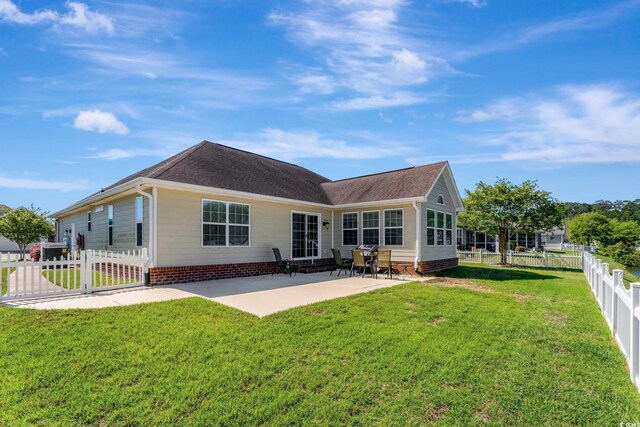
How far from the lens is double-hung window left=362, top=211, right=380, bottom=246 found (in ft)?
46.9

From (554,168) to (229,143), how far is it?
25970 millimetres

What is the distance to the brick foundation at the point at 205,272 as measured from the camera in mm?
9461

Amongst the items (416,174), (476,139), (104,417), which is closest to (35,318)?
(104,417)

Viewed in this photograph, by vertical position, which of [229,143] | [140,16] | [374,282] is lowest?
[374,282]

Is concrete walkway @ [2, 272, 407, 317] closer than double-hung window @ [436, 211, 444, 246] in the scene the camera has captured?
Yes

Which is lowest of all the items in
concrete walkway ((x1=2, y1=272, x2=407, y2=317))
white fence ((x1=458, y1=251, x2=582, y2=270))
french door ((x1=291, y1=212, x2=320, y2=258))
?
white fence ((x1=458, y1=251, x2=582, y2=270))

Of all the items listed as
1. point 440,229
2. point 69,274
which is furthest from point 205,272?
point 440,229

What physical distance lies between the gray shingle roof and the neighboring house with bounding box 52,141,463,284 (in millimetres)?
56

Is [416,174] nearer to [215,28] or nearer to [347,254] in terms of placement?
[347,254]

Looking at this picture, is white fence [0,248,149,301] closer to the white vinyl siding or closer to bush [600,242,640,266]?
the white vinyl siding

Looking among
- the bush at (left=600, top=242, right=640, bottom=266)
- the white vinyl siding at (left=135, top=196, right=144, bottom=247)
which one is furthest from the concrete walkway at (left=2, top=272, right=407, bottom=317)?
the bush at (left=600, top=242, right=640, bottom=266)

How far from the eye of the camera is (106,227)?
43.2ft

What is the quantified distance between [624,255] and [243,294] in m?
34.6

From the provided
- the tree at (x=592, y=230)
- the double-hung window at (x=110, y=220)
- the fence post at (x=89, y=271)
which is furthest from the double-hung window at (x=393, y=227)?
the tree at (x=592, y=230)
